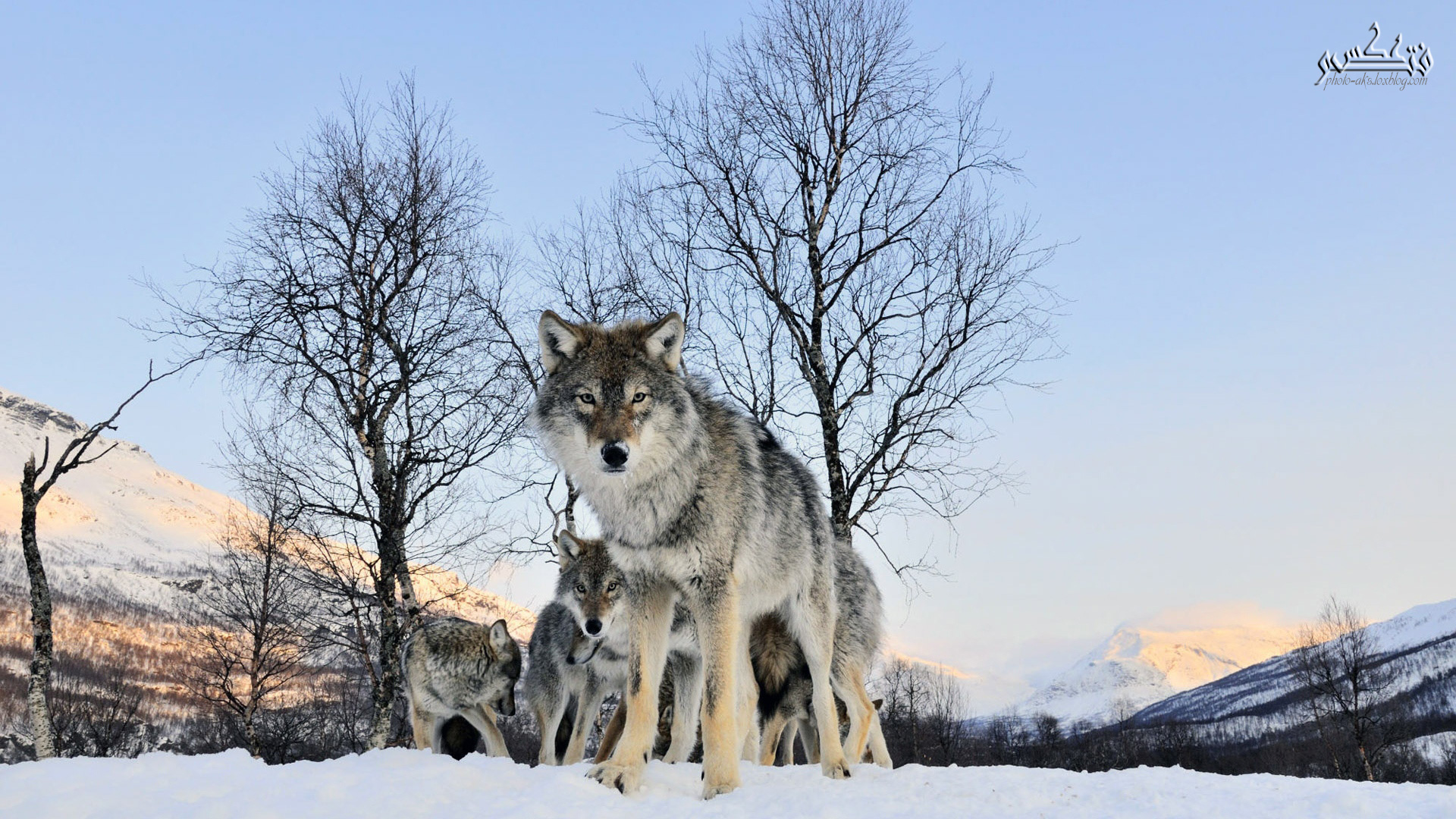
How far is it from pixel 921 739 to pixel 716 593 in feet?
199

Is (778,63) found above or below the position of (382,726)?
above

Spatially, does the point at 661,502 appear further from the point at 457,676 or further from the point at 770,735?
the point at 457,676

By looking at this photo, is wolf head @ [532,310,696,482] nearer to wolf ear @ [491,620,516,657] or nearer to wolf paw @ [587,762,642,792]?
wolf paw @ [587,762,642,792]

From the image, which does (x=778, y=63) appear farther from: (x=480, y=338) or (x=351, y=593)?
(x=351, y=593)

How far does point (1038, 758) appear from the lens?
8444 centimetres

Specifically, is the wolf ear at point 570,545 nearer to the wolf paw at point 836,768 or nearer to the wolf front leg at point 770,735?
the wolf front leg at point 770,735

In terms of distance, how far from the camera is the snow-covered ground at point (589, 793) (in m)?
4.61

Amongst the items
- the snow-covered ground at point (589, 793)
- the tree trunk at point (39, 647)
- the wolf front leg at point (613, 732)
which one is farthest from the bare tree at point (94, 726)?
the snow-covered ground at point (589, 793)

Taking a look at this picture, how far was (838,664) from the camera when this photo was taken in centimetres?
754

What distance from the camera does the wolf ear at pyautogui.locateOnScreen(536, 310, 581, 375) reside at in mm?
6148

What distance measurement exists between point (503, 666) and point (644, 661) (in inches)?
142

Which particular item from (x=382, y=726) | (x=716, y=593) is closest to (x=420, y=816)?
(x=716, y=593)

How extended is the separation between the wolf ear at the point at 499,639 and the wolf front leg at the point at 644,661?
3.35 m

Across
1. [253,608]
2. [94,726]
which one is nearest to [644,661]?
[253,608]
